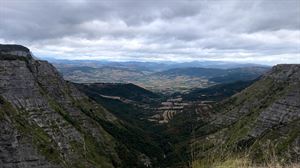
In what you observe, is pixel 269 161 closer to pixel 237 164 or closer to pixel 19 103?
pixel 237 164

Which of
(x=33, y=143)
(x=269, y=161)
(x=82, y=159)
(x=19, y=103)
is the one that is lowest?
(x=82, y=159)

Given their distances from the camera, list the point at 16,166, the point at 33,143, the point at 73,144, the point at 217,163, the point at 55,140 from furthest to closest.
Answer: the point at 73,144 < the point at 55,140 < the point at 33,143 < the point at 16,166 < the point at 217,163

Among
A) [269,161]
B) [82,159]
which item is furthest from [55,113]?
[269,161]

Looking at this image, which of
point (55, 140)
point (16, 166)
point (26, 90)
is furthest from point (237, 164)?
point (26, 90)

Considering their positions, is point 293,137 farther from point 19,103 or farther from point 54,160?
point 19,103

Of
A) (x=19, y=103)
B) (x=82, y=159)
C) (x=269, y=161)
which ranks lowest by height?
(x=82, y=159)

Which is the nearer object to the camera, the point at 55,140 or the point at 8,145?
the point at 8,145

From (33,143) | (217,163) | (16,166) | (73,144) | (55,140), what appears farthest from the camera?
(73,144)

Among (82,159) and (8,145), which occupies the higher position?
(8,145)

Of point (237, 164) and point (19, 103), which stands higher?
point (237, 164)
